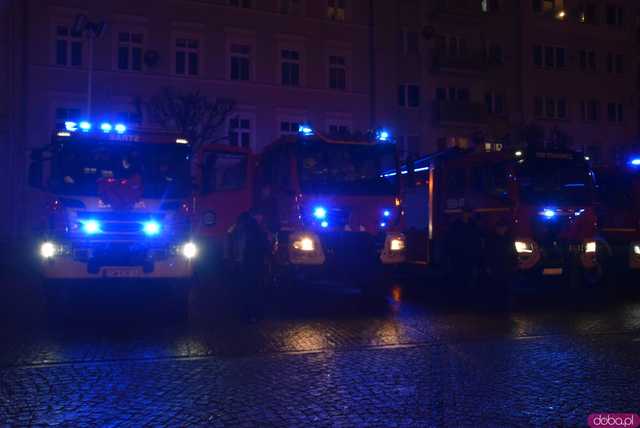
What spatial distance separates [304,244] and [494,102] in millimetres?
26368

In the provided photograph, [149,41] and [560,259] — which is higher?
[149,41]

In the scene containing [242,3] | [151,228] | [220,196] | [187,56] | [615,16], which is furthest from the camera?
[615,16]

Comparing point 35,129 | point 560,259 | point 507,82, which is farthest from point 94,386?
point 507,82

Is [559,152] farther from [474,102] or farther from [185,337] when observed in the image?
[474,102]

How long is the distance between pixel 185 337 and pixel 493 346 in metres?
4.18

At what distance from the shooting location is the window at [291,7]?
30.6 meters

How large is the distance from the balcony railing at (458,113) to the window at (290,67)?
770 cm

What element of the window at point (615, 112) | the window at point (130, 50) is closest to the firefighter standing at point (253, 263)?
the window at point (130, 50)

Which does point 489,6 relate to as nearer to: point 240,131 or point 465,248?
Result: point 240,131

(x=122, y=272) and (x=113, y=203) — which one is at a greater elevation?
(x=113, y=203)

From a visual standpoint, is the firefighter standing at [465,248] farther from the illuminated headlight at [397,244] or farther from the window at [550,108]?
the window at [550,108]

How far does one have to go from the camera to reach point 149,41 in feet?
92.4

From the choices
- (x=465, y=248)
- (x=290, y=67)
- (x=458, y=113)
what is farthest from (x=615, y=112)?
(x=465, y=248)

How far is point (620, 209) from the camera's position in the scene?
1672cm
